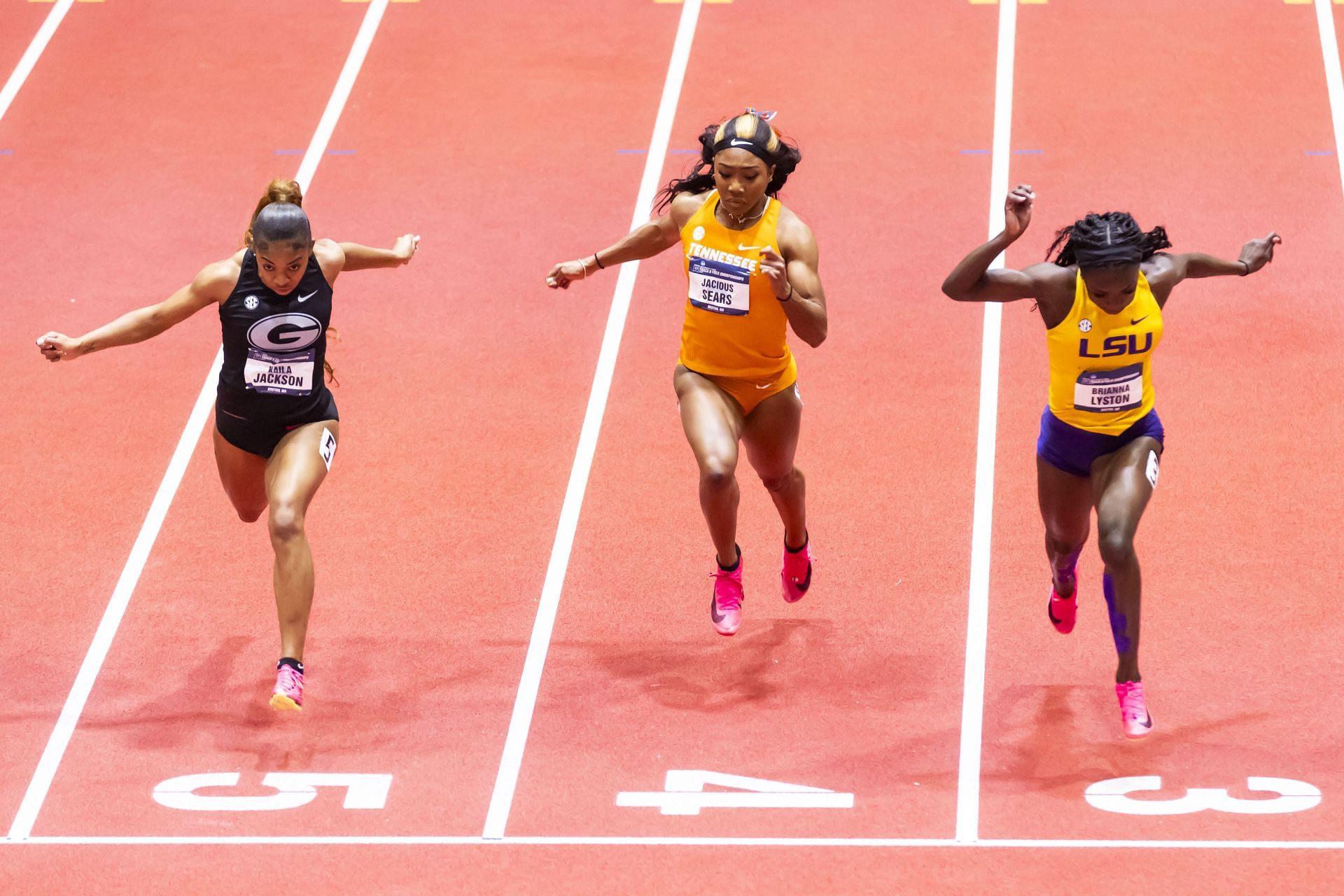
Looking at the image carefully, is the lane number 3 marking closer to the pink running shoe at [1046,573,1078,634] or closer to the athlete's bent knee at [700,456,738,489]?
the pink running shoe at [1046,573,1078,634]

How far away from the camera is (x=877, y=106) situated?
39.5ft

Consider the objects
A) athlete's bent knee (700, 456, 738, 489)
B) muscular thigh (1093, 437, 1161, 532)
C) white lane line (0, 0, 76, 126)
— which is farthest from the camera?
white lane line (0, 0, 76, 126)

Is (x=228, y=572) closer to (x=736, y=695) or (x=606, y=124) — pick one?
(x=736, y=695)

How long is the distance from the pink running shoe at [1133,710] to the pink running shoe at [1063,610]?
0.71 metres

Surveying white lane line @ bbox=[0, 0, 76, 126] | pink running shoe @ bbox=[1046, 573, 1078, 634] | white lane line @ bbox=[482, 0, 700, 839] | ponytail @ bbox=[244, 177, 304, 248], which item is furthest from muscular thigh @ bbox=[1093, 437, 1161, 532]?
A: white lane line @ bbox=[0, 0, 76, 126]

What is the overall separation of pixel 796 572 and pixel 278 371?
238 centimetres

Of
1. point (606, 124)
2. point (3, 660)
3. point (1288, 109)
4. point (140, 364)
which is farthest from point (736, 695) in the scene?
point (1288, 109)

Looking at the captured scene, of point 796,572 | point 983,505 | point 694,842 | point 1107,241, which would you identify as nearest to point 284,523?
point 694,842

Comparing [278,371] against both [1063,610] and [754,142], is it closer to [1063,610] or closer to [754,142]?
[754,142]

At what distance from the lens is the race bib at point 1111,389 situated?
6.33 m

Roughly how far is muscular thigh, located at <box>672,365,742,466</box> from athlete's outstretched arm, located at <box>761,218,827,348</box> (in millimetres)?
461

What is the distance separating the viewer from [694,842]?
621 cm

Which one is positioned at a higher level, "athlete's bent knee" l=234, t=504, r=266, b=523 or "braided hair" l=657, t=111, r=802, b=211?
"braided hair" l=657, t=111, r=802, b=211

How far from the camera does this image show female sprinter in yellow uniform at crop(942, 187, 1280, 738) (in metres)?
6.16
